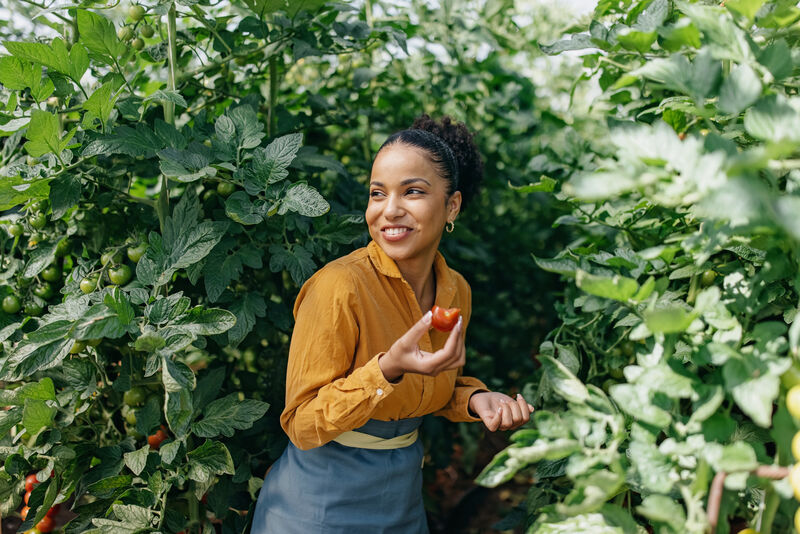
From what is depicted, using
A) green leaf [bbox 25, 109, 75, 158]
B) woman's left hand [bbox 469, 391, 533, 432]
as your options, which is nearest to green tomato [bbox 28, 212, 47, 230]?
green leaf [bbox 25, 109, 75, 158]

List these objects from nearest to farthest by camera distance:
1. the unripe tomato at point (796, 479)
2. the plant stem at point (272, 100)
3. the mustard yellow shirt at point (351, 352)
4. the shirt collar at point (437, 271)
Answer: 1. the unripe tomato at point (796, 479)
2. the mustard yellow shirt at point (351, 352)
3. the shirt collar at point (437, 271)
4. the plant stem at point (272, 100)

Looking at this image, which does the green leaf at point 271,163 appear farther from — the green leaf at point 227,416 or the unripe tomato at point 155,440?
the unripe tomato at point 155,440

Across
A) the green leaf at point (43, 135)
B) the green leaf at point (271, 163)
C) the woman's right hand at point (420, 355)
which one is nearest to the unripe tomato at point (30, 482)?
the green leaf at point (43, 135)

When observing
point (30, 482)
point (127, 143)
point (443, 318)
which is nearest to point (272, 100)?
point (127, 143)

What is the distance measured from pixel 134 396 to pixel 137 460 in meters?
0.22

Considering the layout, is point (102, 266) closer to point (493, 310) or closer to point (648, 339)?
point (648, 339)

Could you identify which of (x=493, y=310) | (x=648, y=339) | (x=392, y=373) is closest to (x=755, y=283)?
(x=648, y=339)

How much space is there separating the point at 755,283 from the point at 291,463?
3.55 ft

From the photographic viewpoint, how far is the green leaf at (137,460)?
56.6 inches

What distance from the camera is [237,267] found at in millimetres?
1521

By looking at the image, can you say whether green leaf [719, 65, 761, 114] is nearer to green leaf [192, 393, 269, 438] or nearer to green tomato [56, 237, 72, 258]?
green leaf [192, 393, 269, 438]

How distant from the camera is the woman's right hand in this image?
3.77 feet

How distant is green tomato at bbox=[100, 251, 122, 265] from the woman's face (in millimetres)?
660

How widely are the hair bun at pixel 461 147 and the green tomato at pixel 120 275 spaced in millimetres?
822
